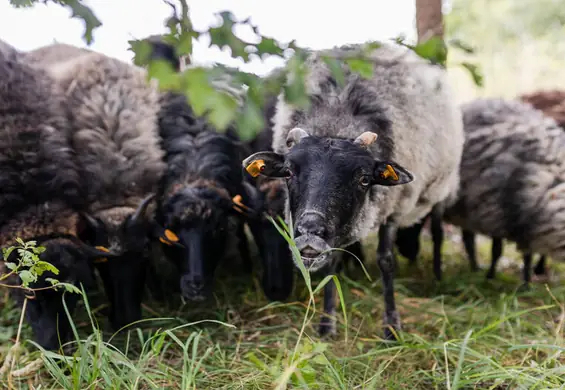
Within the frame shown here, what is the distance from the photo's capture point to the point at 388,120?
3.11m

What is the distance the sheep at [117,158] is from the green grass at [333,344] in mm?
354

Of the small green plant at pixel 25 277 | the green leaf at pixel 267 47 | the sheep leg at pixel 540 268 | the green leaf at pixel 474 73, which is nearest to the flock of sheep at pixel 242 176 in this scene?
the small green plant at pixel 25 277

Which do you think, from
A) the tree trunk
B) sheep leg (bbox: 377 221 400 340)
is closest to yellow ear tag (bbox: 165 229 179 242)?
sheep leg (bbox: 377 221 400 340)

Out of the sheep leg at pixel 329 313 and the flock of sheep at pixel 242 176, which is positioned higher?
the flock of sheep at pixel 242 176

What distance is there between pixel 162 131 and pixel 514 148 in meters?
3.09

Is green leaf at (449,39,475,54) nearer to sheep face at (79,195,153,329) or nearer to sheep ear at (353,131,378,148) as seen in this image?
sheep ear at (353,131,378,148)

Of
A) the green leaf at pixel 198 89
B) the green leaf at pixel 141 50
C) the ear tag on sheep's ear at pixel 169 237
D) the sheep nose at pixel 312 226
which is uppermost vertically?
the green leaf at pixel 141 50

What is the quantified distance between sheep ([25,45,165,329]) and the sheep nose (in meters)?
1.39

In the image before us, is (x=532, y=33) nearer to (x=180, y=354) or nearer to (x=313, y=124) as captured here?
(x=313, y=124)

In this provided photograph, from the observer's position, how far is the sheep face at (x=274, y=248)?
11.9 ft

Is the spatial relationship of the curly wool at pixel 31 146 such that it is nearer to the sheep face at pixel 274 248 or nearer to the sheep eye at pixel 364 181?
the sheep face at pixel 274 248

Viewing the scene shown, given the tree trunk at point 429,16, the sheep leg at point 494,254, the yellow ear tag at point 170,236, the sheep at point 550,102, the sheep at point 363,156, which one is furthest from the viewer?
the sheep at point 550,102

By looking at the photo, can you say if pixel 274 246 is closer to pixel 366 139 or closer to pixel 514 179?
Answer: pixel 366 139

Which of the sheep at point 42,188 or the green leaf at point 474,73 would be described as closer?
the green leaf at point 474,73
